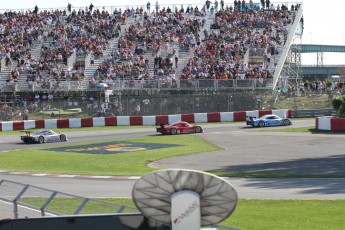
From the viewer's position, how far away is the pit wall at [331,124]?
41562 mm

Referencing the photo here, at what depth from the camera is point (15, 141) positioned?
40281 millimetres

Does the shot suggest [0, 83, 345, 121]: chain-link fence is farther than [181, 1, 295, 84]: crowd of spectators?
No

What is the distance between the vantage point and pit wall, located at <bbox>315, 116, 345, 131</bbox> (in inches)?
1636

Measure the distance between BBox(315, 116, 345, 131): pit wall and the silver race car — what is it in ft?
50.4

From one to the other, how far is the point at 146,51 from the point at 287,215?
45075mm

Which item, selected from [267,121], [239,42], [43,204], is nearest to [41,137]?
[267,121]

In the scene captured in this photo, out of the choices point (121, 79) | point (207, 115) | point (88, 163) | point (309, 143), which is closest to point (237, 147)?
point (309, 143)

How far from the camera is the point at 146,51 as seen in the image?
5909cm

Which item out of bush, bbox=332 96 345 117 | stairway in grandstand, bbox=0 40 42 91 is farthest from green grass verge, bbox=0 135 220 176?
stairway in grandstand, bbox=0 40 42 91

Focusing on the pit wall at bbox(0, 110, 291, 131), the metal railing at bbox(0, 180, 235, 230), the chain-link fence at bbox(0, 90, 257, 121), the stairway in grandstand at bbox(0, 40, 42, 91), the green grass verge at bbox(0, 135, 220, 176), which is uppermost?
the stairway in grandstand at bbox(0, 40, 42, 91)

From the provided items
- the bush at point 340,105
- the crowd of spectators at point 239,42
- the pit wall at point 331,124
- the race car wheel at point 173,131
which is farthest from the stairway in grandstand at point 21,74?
the bush at point 340,105

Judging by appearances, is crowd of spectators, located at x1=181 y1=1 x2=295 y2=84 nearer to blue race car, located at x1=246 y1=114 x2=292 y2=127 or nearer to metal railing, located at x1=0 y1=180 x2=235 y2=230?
blue race car, located at x1=246 y1=114 x2=292 y2=127

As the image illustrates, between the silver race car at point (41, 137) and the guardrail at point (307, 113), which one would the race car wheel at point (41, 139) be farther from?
the guardrail at point (307, 113)

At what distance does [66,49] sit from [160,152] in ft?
96.3
